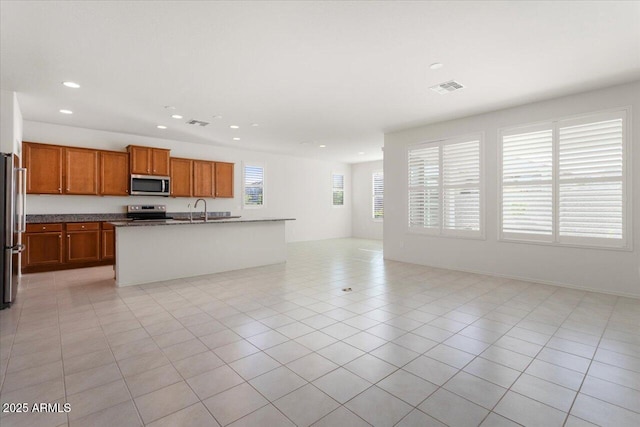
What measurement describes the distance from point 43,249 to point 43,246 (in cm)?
5

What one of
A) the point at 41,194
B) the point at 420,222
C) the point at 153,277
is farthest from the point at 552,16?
the point at 41,194

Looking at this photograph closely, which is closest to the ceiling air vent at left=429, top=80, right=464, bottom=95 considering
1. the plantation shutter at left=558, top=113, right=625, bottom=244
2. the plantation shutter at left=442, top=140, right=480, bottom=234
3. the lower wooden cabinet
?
the plantation shutter at left=442, top=140, right=480, bottom=234

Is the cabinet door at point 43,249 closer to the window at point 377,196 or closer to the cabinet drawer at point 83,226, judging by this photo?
the cabinet drawer at point 83,226

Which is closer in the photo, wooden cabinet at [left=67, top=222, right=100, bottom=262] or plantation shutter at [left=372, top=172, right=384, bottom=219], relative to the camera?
wooden cabinet at [left=67, top=222, right=100, bottom=262]

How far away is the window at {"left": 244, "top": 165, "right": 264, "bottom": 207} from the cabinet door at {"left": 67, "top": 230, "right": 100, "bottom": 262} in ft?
12.1

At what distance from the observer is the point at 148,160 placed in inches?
267

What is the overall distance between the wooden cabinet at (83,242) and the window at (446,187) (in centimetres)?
634

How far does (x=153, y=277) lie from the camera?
4.96 metres

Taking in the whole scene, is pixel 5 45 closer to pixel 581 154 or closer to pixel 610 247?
pixel 581 154

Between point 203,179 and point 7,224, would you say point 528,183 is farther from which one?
point 7,224

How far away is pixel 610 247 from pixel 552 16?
130 inches

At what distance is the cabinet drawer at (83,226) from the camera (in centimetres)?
592

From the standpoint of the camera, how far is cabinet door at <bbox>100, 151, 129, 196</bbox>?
20.9 feet

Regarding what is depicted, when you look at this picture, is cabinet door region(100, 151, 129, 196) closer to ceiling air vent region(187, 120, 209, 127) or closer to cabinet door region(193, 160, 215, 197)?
cabinet door region(193, 160, 215, 197)
